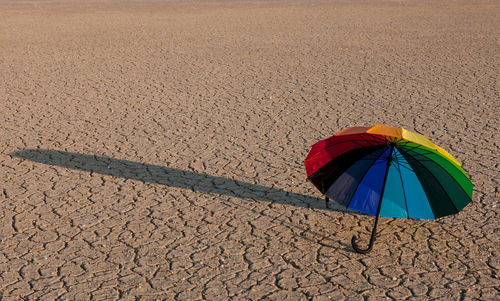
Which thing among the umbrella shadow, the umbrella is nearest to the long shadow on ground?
the umbrella shadow

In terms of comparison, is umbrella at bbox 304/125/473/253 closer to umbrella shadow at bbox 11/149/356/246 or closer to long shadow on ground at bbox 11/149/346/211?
umbrella shadow at bbox 11/149/356/246

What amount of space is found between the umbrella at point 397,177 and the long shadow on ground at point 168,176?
91 centimetres

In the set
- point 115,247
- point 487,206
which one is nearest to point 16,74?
point 115,247

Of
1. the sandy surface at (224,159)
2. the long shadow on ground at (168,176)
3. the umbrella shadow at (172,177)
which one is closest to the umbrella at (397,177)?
the sandy surface at (224,159)

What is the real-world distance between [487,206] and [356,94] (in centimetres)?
434

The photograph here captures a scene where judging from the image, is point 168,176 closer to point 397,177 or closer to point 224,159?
point 224,159

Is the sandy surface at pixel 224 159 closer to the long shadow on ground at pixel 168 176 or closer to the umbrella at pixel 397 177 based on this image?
the long shadow on ground at pixel 168 176

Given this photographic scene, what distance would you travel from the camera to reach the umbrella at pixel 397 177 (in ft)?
15.9

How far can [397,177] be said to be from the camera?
4.89 m

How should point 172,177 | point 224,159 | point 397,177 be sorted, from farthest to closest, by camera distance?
point 224,159 < point 172,177 < point 397,177

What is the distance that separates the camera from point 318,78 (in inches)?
434

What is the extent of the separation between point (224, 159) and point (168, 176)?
801 millimetres

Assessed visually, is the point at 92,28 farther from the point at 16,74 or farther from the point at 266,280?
the point at 266,280

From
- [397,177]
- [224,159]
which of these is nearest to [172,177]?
[224,159]
